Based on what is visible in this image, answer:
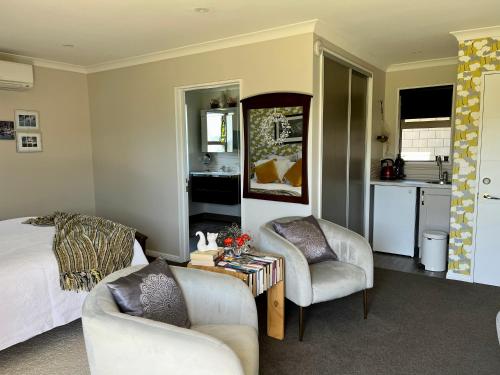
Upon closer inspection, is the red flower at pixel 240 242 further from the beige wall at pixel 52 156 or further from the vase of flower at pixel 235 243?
the beige wall at pixel 52 156

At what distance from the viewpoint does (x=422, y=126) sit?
519 centimetres

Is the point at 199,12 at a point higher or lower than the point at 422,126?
higher

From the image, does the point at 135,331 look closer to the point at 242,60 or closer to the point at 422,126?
the point at 242,60

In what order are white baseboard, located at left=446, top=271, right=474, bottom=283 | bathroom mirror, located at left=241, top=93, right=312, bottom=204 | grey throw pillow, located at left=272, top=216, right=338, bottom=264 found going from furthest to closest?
1. white baseboard, located at left=446, top=271, right=474, bottom=283
2. bathroom mirror, located at left=241, top=93, right=312, bottom=204
3. grey throw pillow, located at left=272, top=216, right=338, bottom=264

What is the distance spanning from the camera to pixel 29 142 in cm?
455

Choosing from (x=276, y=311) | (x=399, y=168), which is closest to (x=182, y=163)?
(x=276, y=311)

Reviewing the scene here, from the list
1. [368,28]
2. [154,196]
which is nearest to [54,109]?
[154,196]

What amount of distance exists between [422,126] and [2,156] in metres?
5.19

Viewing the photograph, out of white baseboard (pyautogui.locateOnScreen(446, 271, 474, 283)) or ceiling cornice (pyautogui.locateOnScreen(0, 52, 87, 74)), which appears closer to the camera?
white baseboard (pyautogui.locateOnScreen(446, 271, 474, 283))

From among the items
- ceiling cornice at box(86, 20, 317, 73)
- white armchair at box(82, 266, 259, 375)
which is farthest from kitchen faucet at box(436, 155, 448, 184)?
white armchair at box(82, 266, 259, 375)

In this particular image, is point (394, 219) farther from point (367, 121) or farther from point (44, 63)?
point (44, 63)

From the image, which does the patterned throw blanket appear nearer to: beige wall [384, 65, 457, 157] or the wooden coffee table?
the wooden coffee table

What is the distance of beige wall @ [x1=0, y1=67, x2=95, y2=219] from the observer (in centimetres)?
443

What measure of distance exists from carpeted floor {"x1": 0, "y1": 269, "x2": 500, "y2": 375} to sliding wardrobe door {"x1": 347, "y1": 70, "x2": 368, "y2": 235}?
51.4 inches
